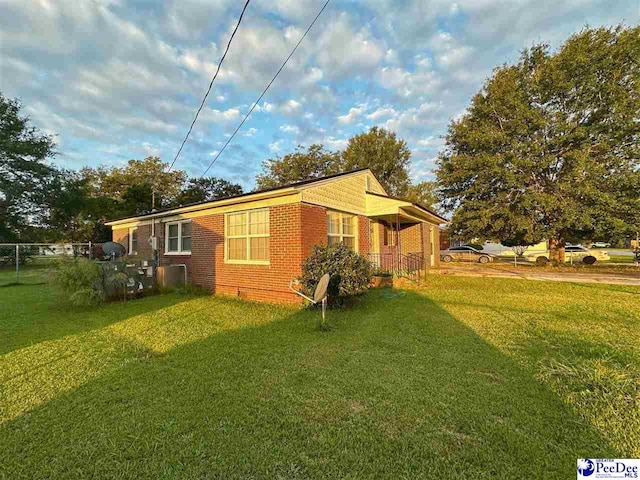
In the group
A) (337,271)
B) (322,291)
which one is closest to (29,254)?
(337,271)

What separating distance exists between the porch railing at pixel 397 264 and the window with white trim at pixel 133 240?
1071cm

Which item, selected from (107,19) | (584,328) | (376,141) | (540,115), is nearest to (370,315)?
(584,328)

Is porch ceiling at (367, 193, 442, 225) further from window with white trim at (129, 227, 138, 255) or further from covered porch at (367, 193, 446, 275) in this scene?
window with white trim at (129, 227, 138, 255)

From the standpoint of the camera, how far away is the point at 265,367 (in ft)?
12.4

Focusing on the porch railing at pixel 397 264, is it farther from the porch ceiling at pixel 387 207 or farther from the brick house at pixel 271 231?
the porch ceiling at pixel 387 207

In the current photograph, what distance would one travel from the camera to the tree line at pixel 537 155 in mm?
15328

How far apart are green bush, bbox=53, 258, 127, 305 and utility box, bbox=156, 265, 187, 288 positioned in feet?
5.93

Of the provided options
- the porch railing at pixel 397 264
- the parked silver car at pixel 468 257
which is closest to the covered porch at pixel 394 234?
the porch railing at pixel 397 264

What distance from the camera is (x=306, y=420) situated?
2598mm

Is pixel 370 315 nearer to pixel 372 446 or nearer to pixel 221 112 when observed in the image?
pixel 372 446

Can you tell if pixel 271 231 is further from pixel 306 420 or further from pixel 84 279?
pixel 306 420

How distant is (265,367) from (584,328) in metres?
5.43

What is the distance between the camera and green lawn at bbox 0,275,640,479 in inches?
83.0

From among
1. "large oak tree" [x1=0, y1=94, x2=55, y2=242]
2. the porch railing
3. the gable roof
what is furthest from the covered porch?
"large oak tree" [x1=0, y1=94, x2=55, y2=242]
